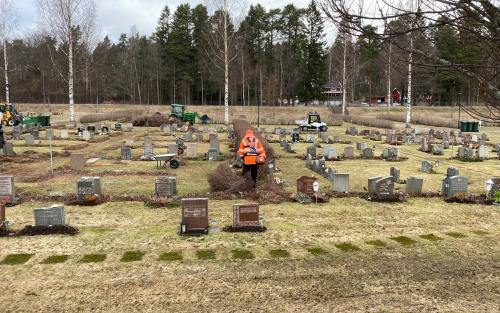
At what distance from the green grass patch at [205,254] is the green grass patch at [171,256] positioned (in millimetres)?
330

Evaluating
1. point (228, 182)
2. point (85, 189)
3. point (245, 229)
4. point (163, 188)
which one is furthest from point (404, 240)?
point (85, 189)

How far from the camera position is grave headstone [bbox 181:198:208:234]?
9.30 m

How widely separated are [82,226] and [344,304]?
6167 mm

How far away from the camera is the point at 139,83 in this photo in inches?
3206

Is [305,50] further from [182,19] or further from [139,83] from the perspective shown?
[139,83]

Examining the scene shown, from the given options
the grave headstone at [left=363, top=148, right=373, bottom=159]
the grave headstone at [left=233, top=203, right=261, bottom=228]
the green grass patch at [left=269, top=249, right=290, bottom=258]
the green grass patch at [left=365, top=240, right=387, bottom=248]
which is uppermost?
the grave headstone at [left=363, top=148, right=373, bottom=159]

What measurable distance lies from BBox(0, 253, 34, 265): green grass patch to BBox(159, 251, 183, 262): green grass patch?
7.69 ft

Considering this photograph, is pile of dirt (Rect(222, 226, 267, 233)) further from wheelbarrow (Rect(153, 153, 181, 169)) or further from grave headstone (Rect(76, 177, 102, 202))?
wheelbarrow (Rect(153, 153, 181, 169))

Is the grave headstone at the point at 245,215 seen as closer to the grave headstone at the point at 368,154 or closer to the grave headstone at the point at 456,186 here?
the grave headstone at the point at 456,186

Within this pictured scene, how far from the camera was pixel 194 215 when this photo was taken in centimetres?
934

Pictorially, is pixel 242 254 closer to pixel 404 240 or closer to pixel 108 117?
pixel 404 240

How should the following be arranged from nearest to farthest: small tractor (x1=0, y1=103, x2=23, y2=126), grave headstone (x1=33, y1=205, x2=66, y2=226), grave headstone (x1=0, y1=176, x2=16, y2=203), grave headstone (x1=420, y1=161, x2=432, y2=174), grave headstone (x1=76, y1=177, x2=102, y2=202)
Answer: grave headstone (x1=33, y1=205, x2=66, y2=226), grave headstone (x1=0, y1=176, x2=16, y2=203), grave headstone (x1=76, y1=177, x2=102, y2=202), grave headstone (x1=420, y1=161, x2=432, y2=174), small tractor (x1=0, y1=103, x2=23, y2=126)

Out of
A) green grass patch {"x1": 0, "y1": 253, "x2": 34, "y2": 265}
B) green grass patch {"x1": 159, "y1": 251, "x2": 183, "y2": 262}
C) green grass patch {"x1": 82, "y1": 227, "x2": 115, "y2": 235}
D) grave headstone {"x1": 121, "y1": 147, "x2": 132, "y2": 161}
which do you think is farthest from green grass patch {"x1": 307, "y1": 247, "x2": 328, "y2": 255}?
grave headstone {"x1": 121, "y1": 147, "x2": 132, "y2": 161}

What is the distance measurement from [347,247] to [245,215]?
2.26 m
